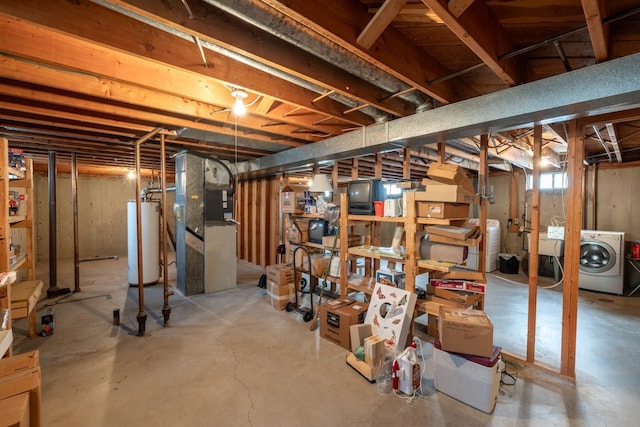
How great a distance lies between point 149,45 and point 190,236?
120 inches

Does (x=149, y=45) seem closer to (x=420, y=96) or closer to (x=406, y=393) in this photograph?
(x=420, y=96)

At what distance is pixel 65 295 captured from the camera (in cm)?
415

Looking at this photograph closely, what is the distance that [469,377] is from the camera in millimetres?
1896

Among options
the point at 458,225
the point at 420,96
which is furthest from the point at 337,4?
the point at 458,225

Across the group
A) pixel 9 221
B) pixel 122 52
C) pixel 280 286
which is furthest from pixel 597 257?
pixel 9 221

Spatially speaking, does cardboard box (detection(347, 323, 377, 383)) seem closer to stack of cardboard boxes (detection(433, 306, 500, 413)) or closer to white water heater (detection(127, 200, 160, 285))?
stack of cardboard boxes (detection(433, 306, 500, 413))

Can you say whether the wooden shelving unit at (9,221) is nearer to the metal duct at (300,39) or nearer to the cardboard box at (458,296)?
the metal duct at (300,39)

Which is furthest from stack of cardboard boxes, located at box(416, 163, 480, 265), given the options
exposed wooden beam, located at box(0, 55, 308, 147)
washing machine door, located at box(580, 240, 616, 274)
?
washing machine door, located at box(580, 240, 616, 274)

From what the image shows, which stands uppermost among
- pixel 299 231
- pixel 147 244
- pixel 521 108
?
pixel 521 108

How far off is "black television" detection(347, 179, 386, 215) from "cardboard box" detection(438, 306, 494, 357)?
4.52 feet

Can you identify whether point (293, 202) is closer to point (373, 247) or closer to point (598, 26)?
point (373, 247)

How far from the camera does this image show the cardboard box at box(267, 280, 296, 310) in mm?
3597

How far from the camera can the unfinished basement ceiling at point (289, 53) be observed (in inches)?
54.0

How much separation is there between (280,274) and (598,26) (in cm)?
337
